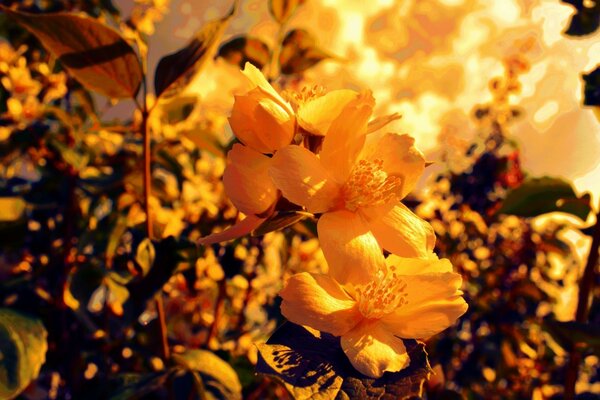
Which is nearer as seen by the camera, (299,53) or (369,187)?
(369,187)

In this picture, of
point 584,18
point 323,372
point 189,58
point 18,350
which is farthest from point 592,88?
point 18,350

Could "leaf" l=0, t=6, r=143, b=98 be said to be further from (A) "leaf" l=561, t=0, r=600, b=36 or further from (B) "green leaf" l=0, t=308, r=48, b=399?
(A) "leaf" l=561, t=0, r=600, b=36

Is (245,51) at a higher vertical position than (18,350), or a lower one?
higher

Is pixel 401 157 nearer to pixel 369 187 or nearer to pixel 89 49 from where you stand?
pixel 369 187

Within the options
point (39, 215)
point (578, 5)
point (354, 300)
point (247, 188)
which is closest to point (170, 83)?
point (247, 188)

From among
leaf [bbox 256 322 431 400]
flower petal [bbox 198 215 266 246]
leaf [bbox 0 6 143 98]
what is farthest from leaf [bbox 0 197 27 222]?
leaf [bbox 256 322 431 400]

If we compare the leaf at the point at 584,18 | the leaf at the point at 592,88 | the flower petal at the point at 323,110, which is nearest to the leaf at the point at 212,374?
the flower petal at the point at 323,110

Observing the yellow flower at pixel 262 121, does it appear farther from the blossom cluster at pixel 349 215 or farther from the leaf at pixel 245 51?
the leaf at pixel 245 51
